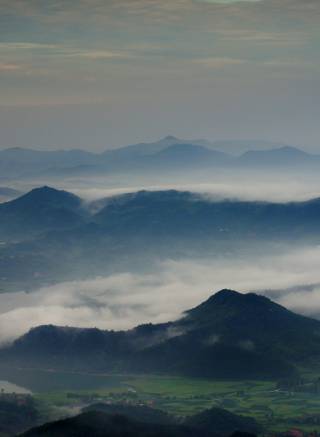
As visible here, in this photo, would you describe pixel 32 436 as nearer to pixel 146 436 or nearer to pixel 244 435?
pixel 146 436

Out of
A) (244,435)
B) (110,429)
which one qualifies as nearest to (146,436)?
(110,429)

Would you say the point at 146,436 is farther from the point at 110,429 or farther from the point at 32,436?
the point at 32,436

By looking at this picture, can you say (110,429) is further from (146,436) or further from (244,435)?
(244,435)

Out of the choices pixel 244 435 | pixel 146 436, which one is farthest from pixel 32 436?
pixel 244 435

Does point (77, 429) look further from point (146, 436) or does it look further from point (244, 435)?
point (244, 435)

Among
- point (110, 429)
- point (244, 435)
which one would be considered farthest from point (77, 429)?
point (244, 435)
